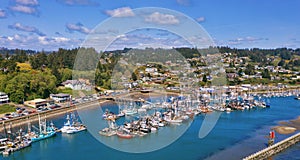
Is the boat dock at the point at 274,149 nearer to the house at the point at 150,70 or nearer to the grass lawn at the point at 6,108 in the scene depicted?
the grass lawn at the point at 6,108

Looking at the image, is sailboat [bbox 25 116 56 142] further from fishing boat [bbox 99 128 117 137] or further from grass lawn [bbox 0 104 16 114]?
grass lawn [bbox 0 104 16 114]

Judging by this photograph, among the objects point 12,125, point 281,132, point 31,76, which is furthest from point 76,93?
point 281,132

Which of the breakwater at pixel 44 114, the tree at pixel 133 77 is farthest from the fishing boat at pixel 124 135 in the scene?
the tree at pixel 133 77

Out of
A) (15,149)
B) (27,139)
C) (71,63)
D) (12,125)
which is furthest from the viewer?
(71,63)

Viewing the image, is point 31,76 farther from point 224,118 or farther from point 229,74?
point 229,74

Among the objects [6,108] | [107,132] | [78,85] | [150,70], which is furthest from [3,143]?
[150,70]
